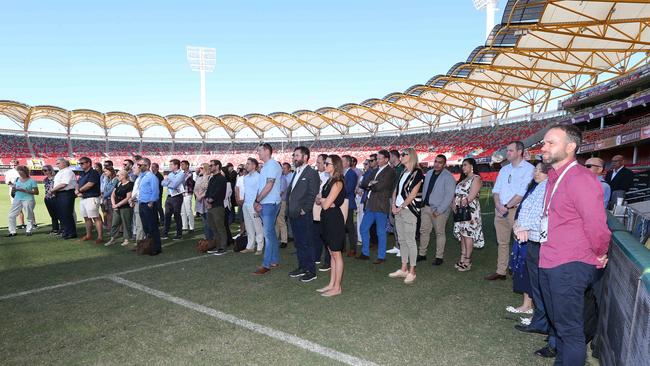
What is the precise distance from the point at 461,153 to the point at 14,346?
45.7m

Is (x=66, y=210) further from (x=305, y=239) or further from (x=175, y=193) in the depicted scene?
(x=305, y=239)

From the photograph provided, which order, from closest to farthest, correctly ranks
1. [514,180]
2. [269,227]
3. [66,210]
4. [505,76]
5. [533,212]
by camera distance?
[533,212] → [514,180] → [269,227] → [66,210] → [505,76]

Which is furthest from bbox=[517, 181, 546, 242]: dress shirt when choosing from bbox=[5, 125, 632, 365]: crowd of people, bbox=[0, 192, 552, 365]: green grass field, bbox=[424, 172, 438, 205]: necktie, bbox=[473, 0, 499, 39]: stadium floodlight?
bbox=[473, 0, 499, 39]: stadium floodlight

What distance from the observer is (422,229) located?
643cm

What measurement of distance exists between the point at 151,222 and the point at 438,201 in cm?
519

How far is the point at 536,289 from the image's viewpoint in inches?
132

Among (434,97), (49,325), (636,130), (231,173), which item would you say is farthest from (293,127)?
(49,325)

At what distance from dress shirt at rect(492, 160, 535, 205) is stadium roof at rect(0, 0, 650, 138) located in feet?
45.6

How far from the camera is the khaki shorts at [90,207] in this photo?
8.34 meters

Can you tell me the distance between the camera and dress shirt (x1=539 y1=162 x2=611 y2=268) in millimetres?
2223

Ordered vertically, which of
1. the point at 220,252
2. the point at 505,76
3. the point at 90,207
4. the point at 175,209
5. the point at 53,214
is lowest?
the point at 220,252

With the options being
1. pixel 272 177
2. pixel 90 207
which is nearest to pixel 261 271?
pixel 272 177

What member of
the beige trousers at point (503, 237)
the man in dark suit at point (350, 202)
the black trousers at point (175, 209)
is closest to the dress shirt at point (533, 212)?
the beige trousers at point (503, 237)

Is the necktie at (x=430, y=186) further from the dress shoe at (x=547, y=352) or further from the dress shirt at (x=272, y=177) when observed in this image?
the dress shoe at (x=547, y=352)
